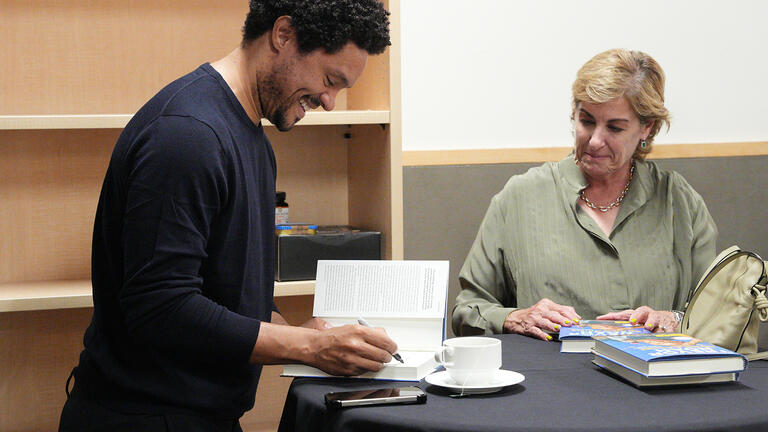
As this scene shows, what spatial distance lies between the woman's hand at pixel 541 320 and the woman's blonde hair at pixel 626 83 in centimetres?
60

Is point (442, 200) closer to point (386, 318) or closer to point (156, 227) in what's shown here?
point (386, 318)

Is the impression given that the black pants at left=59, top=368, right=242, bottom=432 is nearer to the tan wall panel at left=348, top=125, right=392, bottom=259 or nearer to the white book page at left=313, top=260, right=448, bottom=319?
the white book page at left=313, top=260, right=448, bottom=319

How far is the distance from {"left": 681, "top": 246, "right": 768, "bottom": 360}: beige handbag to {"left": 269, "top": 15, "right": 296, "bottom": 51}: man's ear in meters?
0.92

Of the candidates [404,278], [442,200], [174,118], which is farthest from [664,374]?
[442,200]

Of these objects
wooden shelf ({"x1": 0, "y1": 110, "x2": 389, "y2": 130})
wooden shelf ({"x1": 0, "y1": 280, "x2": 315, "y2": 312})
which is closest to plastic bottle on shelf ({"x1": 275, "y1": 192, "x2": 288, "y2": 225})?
wooden shelf ({"x1": 0, "y1": 280, "x2": 315, "y2": 312})

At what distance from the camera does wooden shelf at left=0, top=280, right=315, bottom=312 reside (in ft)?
6.79

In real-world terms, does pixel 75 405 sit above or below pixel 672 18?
below

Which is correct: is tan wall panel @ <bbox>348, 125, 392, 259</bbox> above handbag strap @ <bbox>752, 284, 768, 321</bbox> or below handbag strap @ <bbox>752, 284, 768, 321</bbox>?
above

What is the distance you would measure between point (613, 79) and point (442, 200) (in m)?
0.84

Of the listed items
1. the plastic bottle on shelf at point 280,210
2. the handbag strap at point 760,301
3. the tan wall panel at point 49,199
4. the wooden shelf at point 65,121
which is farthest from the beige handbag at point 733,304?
the tan wall panel at point 49,199

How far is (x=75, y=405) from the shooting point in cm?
136

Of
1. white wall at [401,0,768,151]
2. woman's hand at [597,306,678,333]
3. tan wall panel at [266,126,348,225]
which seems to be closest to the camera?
woman's hand at [597,306,678,333]

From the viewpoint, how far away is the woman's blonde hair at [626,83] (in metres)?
2.14

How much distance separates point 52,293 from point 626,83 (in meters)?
1.58
